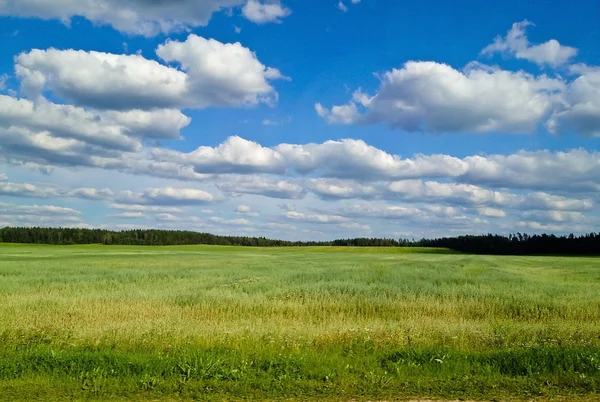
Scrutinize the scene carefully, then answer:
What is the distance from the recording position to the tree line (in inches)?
5457

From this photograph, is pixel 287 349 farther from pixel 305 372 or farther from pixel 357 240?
pixel 357 240

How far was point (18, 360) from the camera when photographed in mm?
9680

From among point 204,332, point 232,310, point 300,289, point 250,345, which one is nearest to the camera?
point 250,345

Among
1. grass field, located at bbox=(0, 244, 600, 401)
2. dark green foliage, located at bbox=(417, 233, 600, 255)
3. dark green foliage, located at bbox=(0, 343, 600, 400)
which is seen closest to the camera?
dark green foliage, located at bbox=(0, 343, 600, 400)

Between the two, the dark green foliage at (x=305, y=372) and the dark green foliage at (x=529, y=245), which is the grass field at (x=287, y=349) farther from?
the dark green foliage at (x=529, y=245)

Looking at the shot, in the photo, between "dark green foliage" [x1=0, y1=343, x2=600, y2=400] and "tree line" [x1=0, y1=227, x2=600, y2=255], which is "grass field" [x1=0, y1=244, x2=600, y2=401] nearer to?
"dark green foliage" [x1=0, y1=343, x2=600, y2=400]

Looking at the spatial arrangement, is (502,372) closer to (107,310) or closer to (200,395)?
(200,395)

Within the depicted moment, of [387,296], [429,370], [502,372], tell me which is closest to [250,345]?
[429,370]

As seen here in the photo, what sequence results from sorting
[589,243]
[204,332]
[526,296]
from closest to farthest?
[204,332]
[526,296]
[589,243]

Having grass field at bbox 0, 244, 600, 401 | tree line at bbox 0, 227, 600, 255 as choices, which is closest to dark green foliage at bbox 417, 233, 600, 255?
tree line at bbox 0, 227, 600, 255

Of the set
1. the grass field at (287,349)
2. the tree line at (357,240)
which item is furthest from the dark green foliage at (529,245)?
the grass field at (287,349)

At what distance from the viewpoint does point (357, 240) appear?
600ft

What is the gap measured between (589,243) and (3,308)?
482ft

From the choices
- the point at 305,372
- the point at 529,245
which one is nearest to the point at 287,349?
the point at 305,372
